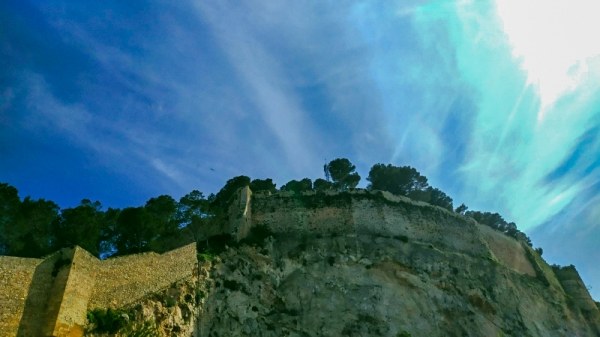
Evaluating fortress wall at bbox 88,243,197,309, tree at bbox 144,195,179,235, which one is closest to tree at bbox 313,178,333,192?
tree at bbox 144,195,179,235

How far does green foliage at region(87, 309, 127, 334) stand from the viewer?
20984mm

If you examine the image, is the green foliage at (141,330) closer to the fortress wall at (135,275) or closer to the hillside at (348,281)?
the hillside at (348,281)

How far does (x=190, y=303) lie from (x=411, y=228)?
19.0 meters

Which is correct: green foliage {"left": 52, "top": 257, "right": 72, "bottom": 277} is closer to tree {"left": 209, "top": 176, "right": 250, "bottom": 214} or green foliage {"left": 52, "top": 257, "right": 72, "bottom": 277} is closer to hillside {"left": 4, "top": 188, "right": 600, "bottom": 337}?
hillside {"left": 4, "top": 188, "right": 600, "bottom": 337}

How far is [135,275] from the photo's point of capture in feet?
79.0

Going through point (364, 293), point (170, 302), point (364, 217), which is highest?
point (364, 217)

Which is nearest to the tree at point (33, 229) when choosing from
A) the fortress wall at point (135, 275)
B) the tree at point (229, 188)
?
the fortress wall at point (135, 275)

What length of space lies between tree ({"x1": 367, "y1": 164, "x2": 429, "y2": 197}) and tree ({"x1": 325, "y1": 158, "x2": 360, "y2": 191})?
5.40 ft

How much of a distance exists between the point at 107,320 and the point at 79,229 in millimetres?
8768

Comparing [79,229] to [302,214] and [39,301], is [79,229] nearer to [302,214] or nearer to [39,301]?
[39,301]

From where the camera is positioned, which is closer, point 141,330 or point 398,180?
point 141,330

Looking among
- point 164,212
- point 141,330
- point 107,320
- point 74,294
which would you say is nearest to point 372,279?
point 164,212

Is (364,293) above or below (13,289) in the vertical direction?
above

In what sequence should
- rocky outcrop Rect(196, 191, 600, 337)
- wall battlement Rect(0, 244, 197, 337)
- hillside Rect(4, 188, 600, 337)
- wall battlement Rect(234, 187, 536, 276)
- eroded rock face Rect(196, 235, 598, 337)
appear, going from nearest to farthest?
wall battlement Rect(0, 244, 197, 337)
hillside Rect(4, 188, 600, 337)
eroded rock face Rect(196, 235, 598, 337)
rocky outcrop Rect(196, 191, 600, 337)
wall battlement Rect(234, 187, 536, 276)
